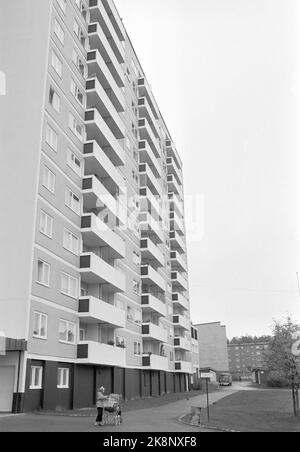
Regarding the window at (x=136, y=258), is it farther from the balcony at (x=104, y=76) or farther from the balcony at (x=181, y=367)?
the balcony at (x=181, y=367)

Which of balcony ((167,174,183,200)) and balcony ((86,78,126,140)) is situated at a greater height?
balcony ((167,174,183,200))

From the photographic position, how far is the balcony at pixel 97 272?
103 ft

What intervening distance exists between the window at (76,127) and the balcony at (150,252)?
16454 millimetres

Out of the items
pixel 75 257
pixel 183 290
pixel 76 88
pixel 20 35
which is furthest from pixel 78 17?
pixel 183 290

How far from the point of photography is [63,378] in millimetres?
27703

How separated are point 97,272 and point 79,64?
1685 cm

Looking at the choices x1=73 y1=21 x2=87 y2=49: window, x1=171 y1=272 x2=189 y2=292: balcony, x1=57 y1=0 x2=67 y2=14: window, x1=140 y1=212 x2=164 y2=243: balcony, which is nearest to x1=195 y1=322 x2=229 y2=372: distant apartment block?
x1=171 y1=272 x2=189 y2=292: balcony

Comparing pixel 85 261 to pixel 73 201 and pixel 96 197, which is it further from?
pixel 96 197

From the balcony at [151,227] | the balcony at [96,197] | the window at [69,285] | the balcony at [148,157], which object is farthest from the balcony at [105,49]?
the window at [69,285]

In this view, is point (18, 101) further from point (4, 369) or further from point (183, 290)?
point (183, 290)

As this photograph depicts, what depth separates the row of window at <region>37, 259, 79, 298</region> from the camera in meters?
26.4

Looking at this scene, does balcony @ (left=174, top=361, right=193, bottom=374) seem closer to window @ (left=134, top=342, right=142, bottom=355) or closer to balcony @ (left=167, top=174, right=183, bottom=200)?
window @ (left=134, top=342, right=142, bottom=355)

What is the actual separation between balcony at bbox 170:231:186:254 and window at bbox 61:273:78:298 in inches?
1323

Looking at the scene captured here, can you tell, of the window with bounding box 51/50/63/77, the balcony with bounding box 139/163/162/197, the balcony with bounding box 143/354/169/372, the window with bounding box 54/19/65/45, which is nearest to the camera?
the window with bounding box 51/50/63/77
